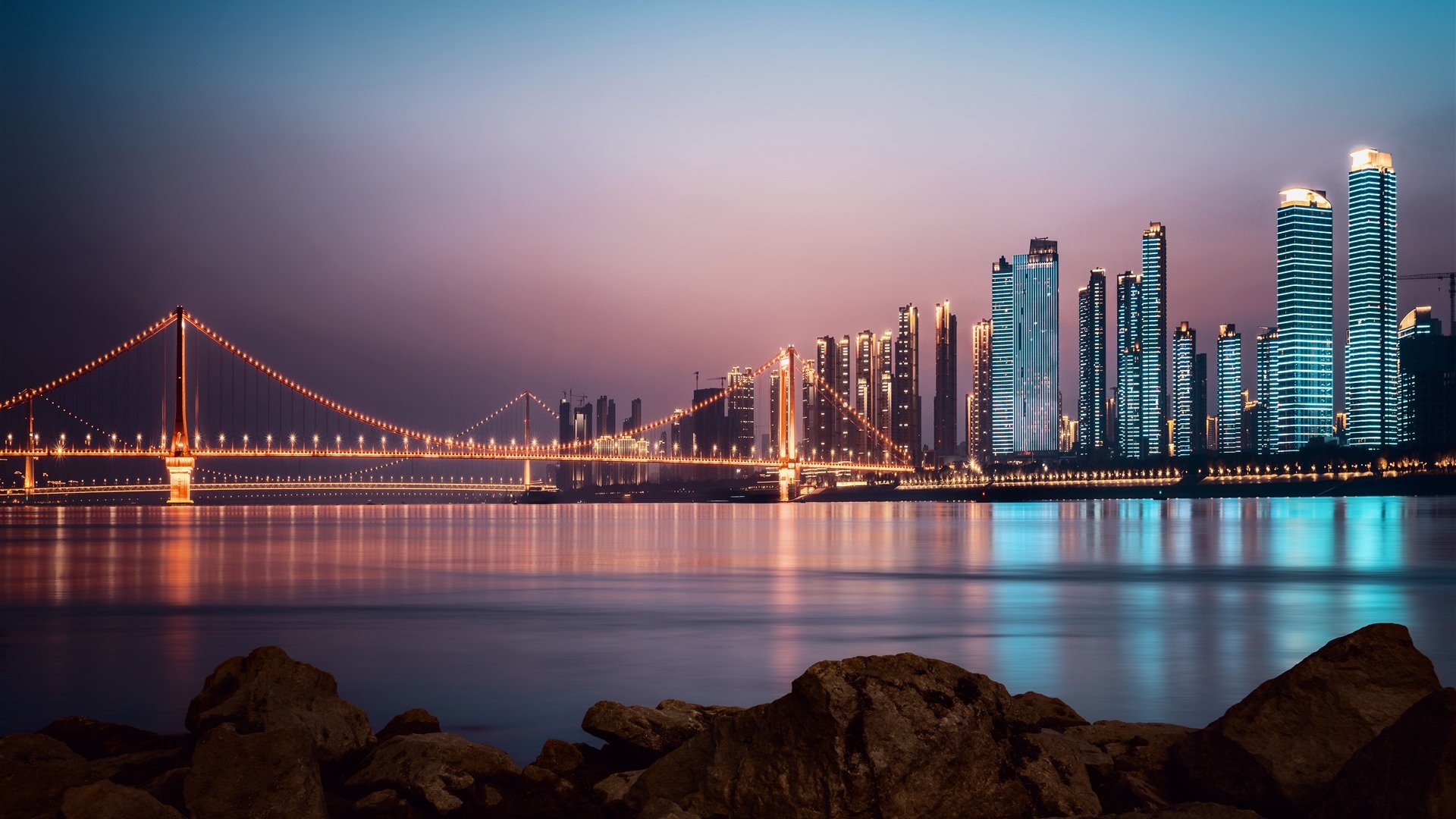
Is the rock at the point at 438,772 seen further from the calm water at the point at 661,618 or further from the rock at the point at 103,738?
the rock at the point at 103,738

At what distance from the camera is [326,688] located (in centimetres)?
778

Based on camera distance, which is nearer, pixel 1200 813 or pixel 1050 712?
pixel 1200 813

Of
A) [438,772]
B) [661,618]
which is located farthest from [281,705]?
[661,618]

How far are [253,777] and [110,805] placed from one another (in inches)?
26.7

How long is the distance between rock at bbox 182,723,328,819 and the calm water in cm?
260

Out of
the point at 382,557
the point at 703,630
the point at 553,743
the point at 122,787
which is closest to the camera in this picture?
the point at 122,787

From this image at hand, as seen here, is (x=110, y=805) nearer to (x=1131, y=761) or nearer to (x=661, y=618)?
(x=1131, y=761)

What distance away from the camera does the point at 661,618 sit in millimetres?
17672

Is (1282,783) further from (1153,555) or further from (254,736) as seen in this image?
(1153,555)

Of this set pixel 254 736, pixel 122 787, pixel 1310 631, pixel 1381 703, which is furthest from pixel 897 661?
pixel 1310 631

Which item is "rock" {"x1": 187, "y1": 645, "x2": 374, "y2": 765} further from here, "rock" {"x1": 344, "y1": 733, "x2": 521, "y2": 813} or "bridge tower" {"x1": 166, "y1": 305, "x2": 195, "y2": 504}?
"bridge tower" {"x1": 166, "y1": 305, "x2": 195, "y2": 504}

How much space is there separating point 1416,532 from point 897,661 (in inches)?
1931

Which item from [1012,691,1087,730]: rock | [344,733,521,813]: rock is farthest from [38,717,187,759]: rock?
[1012,691,1087,730]: rock

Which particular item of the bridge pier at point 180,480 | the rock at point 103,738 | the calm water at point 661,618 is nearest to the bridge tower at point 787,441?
the bridge pier at point 180,480
